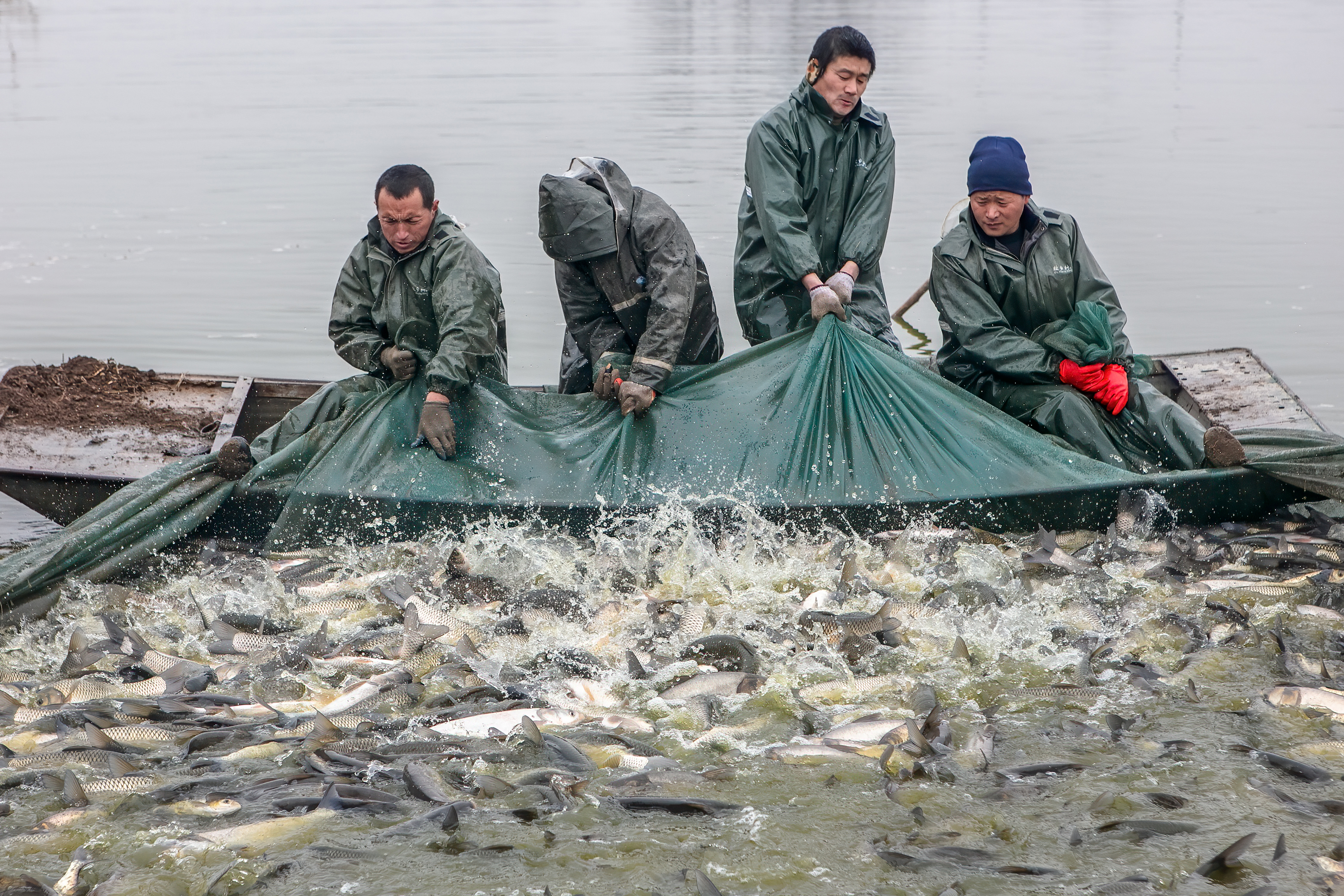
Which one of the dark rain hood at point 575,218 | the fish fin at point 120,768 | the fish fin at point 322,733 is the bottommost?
the fish fin at point 120,768

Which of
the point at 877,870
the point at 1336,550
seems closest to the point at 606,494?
the point at 877,870

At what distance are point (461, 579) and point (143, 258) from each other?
11055 mm

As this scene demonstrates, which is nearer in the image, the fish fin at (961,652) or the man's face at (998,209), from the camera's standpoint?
the fish fin at (961,652)

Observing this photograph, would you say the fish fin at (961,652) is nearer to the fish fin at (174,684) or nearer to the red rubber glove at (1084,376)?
the red rubber glove at (1084,376)

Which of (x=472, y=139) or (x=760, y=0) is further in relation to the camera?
(x=760, y=0)

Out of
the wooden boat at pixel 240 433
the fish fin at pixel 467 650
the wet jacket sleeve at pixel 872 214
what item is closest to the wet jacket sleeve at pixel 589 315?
the wooden boat at pixel 240 433

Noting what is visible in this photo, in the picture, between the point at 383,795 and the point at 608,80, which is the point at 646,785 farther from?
the point at 608,80

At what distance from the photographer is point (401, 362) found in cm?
648

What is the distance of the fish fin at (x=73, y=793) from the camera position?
4.41 metres

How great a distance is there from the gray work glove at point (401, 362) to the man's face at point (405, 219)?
49 cm

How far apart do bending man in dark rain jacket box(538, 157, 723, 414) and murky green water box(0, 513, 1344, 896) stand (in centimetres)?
77

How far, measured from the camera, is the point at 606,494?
630 centimetres

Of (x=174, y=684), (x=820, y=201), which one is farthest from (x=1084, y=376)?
(x=174, y=684)

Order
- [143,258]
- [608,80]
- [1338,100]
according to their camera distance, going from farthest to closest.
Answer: [608,80] → [1338,100] → [143,258]
